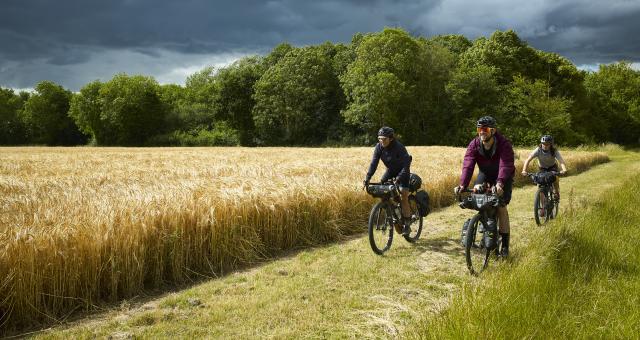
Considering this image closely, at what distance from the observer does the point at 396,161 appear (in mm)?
8695

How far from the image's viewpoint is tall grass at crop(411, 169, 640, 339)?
14.4 feet

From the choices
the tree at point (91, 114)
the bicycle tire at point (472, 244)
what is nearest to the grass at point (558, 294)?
the bicycle tire at point (472, 244)

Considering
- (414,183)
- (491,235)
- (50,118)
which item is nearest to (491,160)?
(491,235)

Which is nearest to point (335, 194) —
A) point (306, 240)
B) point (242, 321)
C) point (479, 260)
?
point (306, 240)

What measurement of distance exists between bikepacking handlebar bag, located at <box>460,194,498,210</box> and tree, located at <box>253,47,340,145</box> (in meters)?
54.2

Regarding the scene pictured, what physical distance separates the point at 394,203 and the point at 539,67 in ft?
199

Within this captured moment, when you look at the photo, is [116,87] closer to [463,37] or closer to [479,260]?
[463,37]

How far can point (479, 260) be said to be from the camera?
303 inches

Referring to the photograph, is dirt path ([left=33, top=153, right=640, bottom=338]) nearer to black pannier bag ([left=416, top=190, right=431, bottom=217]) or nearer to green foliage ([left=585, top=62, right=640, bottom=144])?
black pannier bag ([left=416, top=190, right=431, bottom=217])

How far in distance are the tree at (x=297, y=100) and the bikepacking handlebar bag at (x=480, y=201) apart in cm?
5416

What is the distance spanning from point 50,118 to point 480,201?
287ft

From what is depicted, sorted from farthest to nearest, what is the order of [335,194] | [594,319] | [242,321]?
[335,194] < [242,321] < [594,319]

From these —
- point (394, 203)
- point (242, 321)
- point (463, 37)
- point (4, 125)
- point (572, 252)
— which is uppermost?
point (463, 37)

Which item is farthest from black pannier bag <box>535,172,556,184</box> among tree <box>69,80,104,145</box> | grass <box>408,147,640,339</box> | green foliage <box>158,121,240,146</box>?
tree <box>69,80,104,145</box>
